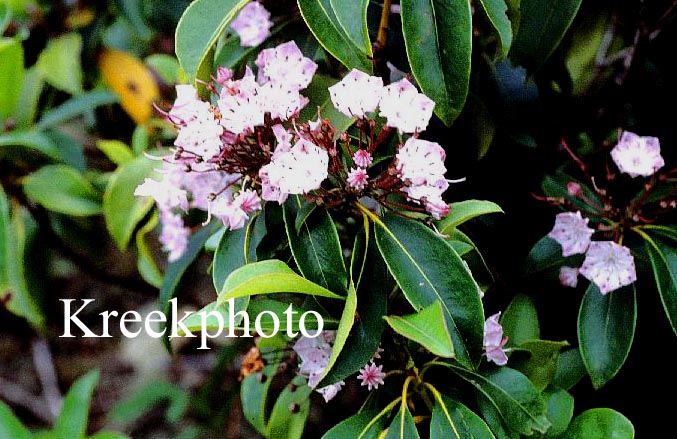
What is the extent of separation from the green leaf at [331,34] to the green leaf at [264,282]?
8.8 inches

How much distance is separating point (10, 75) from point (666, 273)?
1.21 m

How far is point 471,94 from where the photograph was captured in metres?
1.05

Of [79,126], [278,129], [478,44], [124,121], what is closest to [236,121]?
[278,129]

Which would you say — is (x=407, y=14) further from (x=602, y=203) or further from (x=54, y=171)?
(x=54, y=171)

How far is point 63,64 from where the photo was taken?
166cm

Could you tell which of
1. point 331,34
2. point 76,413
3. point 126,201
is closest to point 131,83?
point 126,201

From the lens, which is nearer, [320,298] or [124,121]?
[320,298]

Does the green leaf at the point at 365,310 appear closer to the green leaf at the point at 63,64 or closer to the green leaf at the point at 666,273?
the green leaf at the point at 666,273

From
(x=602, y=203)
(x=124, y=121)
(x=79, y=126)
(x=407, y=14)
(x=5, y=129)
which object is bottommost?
(x=79, y=126)

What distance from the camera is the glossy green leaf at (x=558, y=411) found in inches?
35.0

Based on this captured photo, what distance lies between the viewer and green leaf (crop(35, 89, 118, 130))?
5.11 ft

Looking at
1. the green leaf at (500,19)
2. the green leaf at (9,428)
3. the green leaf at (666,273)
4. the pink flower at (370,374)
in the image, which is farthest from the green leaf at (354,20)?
the green leaf at (9,428)

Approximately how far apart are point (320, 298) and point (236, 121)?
8.3 inches

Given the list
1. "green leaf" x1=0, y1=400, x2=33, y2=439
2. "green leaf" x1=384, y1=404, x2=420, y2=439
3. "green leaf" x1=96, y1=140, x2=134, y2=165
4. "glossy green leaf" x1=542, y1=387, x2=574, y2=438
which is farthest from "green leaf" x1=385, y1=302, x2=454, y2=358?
→ "green leaf" x1=0, y1=400, x2=33, y2=439
